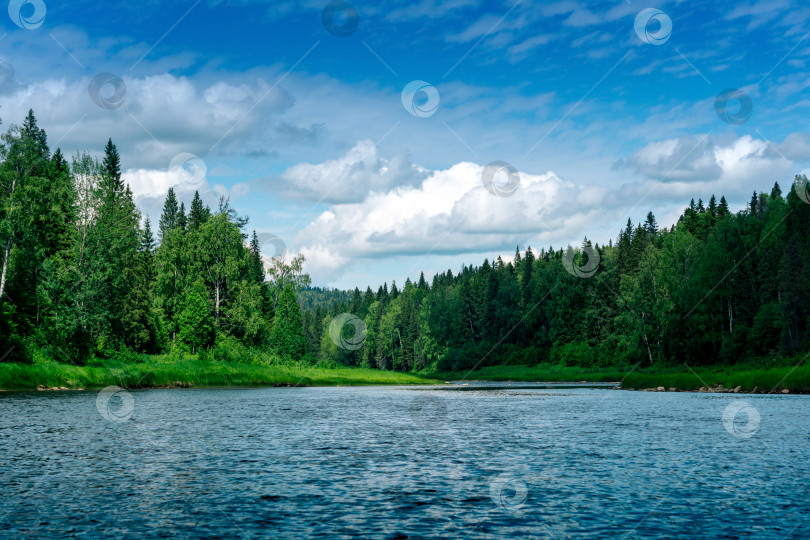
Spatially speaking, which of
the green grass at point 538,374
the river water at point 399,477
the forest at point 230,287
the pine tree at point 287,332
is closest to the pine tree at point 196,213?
the forest at point 230,287

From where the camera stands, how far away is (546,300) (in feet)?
542

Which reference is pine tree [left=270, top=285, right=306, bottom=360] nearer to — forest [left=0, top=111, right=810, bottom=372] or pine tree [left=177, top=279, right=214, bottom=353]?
forest [left=0, top=111, right=810, bottom=372]

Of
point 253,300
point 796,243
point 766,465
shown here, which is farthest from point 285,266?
point 766,465

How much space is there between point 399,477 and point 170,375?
60605 millimetres

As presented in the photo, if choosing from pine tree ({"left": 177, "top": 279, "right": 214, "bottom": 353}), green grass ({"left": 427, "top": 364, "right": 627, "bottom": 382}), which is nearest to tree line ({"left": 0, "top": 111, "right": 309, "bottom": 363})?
pine tree ({"left": 177, "top": 279, "right": 214, "bottom": 353})

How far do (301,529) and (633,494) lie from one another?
949 centimetres

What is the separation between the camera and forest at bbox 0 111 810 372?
69125 millimetres

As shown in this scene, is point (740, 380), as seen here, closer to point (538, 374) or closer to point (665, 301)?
point (665, 301)

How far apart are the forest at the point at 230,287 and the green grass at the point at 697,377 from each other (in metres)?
6.31

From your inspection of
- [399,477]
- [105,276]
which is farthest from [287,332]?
[399,477]

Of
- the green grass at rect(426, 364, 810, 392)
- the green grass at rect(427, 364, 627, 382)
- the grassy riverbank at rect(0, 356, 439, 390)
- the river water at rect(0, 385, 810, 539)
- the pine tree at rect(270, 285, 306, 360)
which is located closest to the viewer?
the river water at rect(0, 385, 810, 539)

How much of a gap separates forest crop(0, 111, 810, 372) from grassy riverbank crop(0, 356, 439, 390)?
9.50 ft

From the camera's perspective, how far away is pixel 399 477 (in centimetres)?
2019

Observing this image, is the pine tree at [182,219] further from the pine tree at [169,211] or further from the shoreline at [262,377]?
the shoreline at [262,377]
